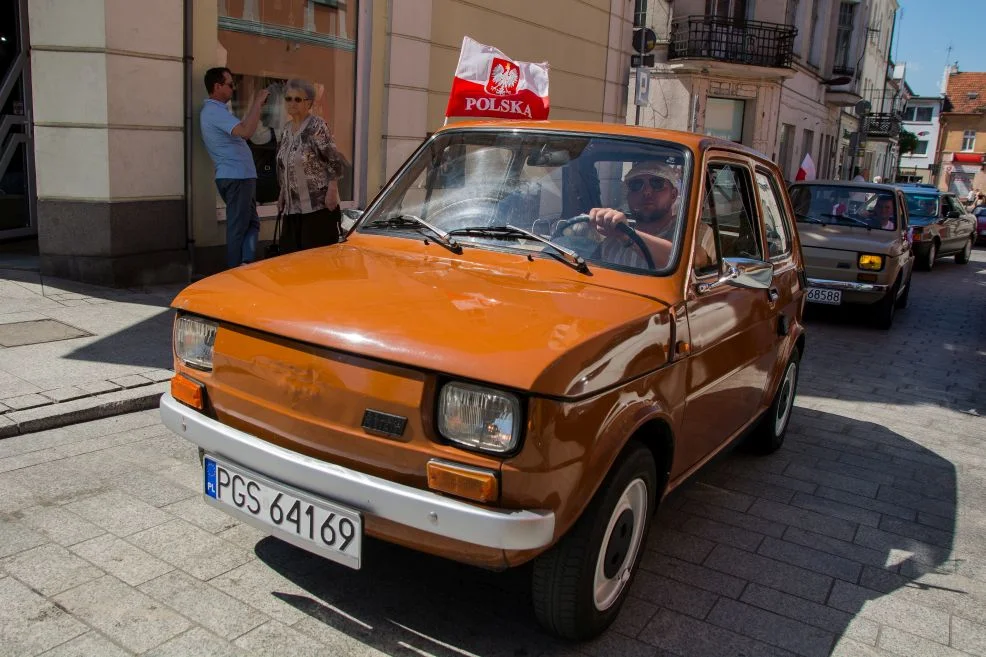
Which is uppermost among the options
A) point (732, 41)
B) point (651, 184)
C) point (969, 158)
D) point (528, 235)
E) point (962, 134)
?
point (962, 134)

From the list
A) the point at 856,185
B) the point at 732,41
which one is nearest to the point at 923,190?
the point at 732,41

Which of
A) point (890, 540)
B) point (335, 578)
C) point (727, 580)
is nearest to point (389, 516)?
point (335, 578)

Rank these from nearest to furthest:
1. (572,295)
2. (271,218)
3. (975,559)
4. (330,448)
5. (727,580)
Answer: (330,448)
(572,295)
(727,580)
(975,559)
(271,218)

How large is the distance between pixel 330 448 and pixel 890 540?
2.95 m

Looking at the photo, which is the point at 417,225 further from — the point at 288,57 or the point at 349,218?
the point at 288,57

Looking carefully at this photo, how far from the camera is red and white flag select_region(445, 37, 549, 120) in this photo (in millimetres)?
7660

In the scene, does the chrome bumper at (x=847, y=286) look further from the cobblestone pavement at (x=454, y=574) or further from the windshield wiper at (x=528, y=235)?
the windshield wiper at (x=528, y=235)

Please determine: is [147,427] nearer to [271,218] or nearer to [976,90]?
[271,218]

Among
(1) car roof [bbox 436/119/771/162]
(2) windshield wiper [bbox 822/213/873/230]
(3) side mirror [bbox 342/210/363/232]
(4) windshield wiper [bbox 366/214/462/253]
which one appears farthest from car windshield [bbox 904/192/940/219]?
(4) windshield wiper [bbox 366/214/462/253]

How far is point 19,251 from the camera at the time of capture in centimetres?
908

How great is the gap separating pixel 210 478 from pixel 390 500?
864 millimetres

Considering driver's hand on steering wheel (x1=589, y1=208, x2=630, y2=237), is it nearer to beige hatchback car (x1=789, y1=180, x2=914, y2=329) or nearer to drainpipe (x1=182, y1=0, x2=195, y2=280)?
drainpipe (x1=182, y1=0, x2=195, y2=280)

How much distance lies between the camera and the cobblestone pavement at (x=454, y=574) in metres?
3.04

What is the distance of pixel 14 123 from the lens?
371 inches
